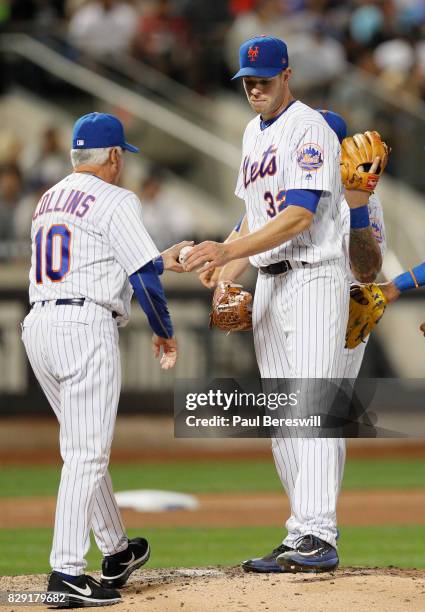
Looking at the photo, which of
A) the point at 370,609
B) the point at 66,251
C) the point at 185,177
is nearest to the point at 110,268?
the point at 66,251

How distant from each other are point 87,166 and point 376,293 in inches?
58.0

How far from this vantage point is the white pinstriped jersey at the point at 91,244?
16.1 feet

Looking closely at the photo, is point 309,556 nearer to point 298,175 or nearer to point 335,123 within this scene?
point 298,175

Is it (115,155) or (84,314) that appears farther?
(115,155)

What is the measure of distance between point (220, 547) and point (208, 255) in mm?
3493

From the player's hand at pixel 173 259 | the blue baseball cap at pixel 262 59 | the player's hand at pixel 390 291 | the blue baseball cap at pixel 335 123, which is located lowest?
the player's hand at pixel 390 291

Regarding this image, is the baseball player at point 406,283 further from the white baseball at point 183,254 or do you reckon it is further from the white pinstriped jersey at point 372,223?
the white baseball at point 183,254

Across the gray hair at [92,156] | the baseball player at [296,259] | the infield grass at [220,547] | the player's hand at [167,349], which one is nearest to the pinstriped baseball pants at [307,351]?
the baseball player at [296,259]

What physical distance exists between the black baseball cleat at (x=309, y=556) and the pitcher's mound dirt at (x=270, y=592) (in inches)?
2.4

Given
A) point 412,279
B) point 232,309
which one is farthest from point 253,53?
point 412,279

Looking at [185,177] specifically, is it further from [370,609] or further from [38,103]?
[370,609]

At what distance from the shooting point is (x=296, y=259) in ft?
17.3

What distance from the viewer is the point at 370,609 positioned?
471cm

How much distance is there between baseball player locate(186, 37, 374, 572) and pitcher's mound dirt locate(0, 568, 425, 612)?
0.12m
